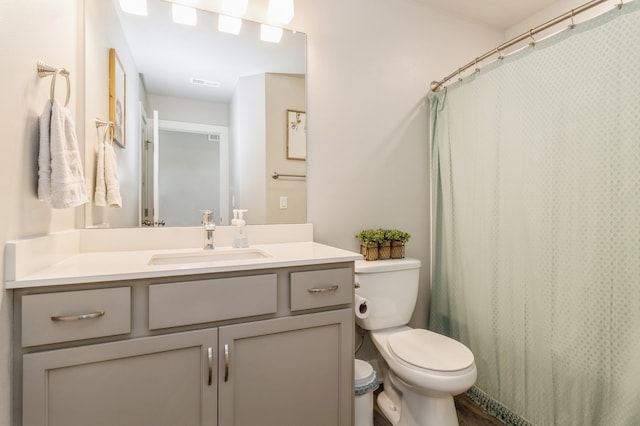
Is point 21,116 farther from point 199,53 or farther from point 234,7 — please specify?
point 234,7

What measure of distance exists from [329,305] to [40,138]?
1.11 m

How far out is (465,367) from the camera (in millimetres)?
1315

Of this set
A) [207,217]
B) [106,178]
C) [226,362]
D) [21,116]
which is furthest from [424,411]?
[21,116]

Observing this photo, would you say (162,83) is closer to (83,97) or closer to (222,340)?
(83,97)

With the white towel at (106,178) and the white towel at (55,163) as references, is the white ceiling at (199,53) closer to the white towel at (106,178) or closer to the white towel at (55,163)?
the white towel at (106,178)

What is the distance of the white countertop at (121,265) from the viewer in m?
0.86

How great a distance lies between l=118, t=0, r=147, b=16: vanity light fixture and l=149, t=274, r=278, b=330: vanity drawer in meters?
1.31

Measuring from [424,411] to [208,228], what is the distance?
129cm

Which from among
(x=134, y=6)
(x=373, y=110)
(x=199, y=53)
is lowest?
(x=373, y=110)

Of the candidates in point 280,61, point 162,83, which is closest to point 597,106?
point 280,61

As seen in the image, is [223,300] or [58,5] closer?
[223,300]

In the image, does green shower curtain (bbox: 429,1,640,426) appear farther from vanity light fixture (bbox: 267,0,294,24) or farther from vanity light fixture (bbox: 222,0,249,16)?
vanity light fixture (bbox: 222,0,249,16)

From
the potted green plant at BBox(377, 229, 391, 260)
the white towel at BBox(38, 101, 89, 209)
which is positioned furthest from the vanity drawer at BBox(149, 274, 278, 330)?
the potted green plant at BBox(377, 229, 391, 260)

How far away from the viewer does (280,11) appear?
1.67m
